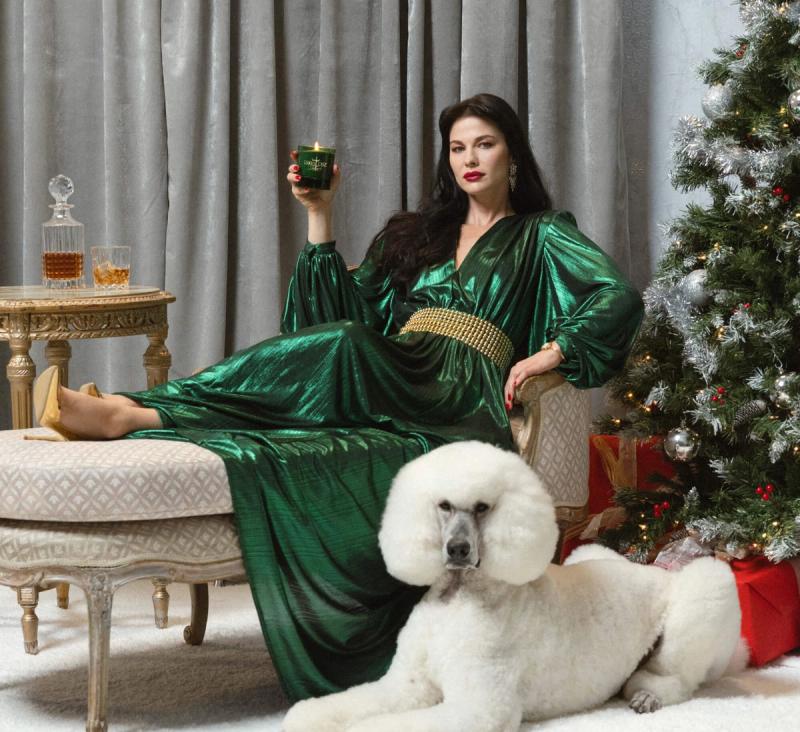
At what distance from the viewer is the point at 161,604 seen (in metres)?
3.11

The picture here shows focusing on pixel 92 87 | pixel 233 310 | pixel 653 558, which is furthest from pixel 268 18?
pixel 653 558

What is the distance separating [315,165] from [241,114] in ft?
3.95

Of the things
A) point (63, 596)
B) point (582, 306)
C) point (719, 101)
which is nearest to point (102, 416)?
point (63, 596)

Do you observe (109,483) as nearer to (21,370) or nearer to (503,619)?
(503,619)

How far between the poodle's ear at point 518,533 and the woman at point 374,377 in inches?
13.7

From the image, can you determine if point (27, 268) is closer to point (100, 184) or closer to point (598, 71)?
point (100, 184)

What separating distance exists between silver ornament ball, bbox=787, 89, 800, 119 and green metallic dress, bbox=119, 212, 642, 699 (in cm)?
56

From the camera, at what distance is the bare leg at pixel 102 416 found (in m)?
2.49

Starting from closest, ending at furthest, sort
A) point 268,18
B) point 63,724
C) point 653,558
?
point 63,724 < point 653,558 < point 268,18

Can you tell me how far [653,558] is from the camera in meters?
3.26

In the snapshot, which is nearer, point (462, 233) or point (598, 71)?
point (462, 233)

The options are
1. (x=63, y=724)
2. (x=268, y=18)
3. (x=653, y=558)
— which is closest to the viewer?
(x=63, y=724)

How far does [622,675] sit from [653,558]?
79 cm

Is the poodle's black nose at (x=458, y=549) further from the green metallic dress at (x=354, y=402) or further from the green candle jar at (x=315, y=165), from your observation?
the green candle jar at (x=315, y=165)
